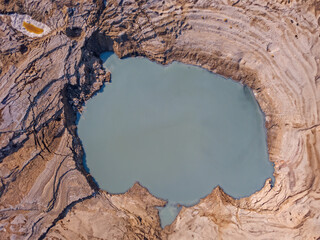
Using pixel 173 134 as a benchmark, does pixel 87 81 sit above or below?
above

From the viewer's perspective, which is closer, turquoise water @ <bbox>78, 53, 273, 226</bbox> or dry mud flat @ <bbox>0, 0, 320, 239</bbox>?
dry mud flat @ <bbox>0, 0, 320, 239</bbox>

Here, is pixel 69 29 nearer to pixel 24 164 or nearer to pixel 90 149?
pixel 90 149

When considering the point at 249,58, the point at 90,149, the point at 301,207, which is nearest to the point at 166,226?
the point at 90,149

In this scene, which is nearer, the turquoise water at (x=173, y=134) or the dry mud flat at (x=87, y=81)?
the dry mud flat at (x=87, y=81)

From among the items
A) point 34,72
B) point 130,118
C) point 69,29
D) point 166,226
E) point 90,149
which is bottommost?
point 166,226
